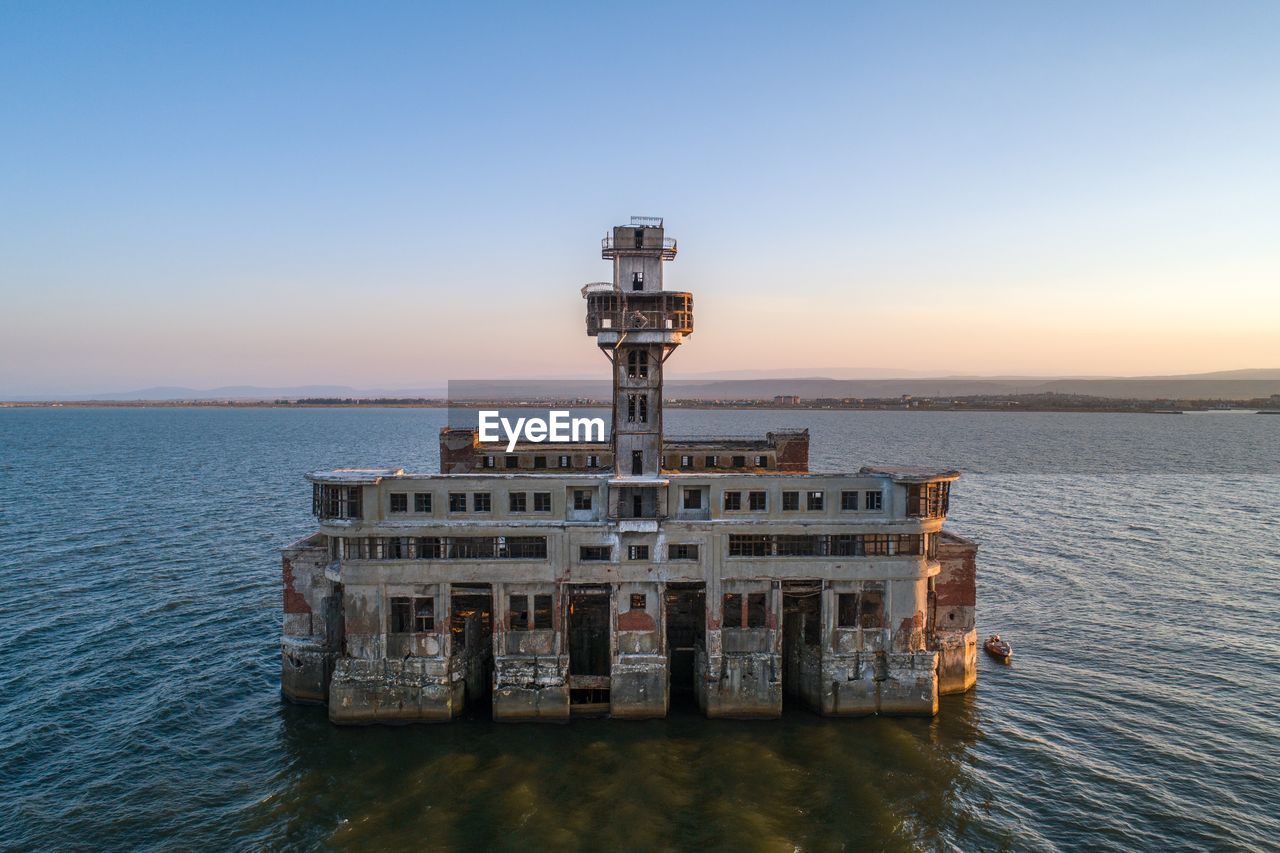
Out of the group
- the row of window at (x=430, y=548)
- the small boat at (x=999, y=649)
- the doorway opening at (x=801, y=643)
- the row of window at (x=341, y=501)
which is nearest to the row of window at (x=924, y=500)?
the doorway opening at (x=801, y=643)

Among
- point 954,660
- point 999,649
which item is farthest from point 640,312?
point 999,649

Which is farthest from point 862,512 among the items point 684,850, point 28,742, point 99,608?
point 99,608

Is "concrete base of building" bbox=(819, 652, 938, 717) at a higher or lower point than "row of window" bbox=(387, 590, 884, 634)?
lower

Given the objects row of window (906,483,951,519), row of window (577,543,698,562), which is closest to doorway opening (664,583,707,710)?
row of window (577,543,698,562)

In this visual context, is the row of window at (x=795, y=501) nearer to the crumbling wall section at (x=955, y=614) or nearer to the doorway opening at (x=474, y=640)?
the crumbling wall section at (x=955, y=614)

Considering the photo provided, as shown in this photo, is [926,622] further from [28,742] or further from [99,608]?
A: [99,608]

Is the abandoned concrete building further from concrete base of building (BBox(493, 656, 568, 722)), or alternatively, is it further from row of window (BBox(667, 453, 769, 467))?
row of window (BBox(667, 453, 769, 467))
